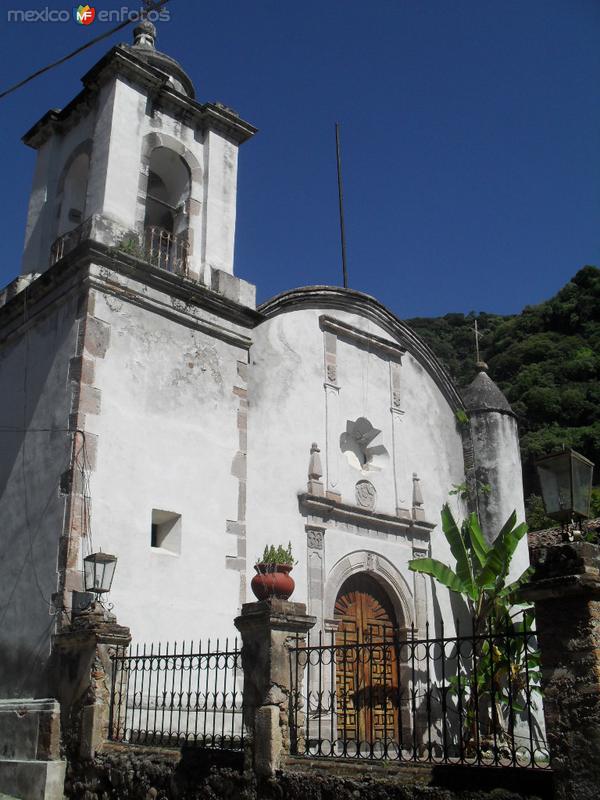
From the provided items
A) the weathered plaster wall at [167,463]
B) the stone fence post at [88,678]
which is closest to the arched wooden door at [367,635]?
the weathered plaster wall at [167,463]

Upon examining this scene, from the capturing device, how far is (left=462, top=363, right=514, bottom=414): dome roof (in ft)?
57.6

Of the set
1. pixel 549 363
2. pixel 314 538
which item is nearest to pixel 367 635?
pixel 314 538

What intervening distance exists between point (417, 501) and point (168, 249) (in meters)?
6.58

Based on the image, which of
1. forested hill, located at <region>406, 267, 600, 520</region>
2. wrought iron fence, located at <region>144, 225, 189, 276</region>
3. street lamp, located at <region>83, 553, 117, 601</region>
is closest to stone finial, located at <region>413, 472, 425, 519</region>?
wrought iron fence, located at <region>144, 225, 189, 276</region>

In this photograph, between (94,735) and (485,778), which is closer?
(485,778)

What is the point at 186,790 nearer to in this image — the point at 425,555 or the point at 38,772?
the point at 38,772

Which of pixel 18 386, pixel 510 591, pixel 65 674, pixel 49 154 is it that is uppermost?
pixel 49 154

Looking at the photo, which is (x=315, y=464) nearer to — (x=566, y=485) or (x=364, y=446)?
(x=364, y=446)

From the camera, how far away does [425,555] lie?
15555 millimetres

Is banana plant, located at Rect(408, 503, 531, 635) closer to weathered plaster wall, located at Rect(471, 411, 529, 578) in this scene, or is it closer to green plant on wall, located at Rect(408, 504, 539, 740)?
green plant on wall, located at Rect(408, 504, 539, 740)

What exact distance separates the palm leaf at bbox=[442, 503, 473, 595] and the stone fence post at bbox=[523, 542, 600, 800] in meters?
8.63

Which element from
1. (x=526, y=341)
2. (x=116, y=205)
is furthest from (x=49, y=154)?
(x=526, y=341)

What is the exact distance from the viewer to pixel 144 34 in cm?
1606

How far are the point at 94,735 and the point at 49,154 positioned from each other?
34.1 feet
